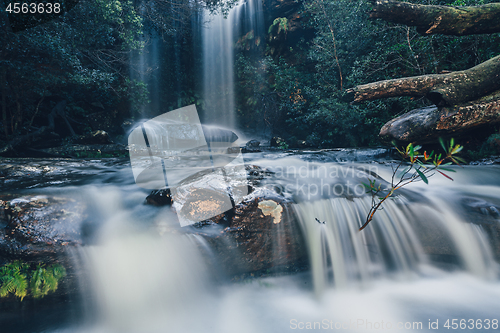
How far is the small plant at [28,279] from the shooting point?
2.20 metres

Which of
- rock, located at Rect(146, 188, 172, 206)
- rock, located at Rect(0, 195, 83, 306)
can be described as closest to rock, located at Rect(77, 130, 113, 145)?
rock, located at Rect(0, 195, 83, 306)

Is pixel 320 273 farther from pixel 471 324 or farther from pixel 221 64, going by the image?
pixel 221 64

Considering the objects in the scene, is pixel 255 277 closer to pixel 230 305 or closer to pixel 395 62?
pixel 230 305

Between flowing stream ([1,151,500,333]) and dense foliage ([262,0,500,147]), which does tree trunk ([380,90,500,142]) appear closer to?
flowing stream ([1,151,500,333])

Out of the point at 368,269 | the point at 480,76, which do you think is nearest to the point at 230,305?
the point at 368,269

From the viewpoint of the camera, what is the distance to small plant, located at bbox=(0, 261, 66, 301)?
2.20 m

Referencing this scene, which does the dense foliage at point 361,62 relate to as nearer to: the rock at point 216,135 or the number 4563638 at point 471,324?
the rock at point 216,135

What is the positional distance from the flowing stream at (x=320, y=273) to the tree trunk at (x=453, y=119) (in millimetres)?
1844

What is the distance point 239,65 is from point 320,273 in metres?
14.0

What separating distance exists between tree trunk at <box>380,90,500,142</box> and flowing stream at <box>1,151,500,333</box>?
1.84 m

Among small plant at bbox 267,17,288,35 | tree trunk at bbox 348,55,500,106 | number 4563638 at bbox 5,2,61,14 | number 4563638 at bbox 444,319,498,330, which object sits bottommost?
number 4563638 at bbox 444,319,498,330

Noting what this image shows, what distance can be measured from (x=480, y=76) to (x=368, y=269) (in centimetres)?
491

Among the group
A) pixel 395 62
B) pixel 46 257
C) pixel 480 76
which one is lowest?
pixel 46 257

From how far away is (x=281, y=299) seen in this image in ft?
8.19
